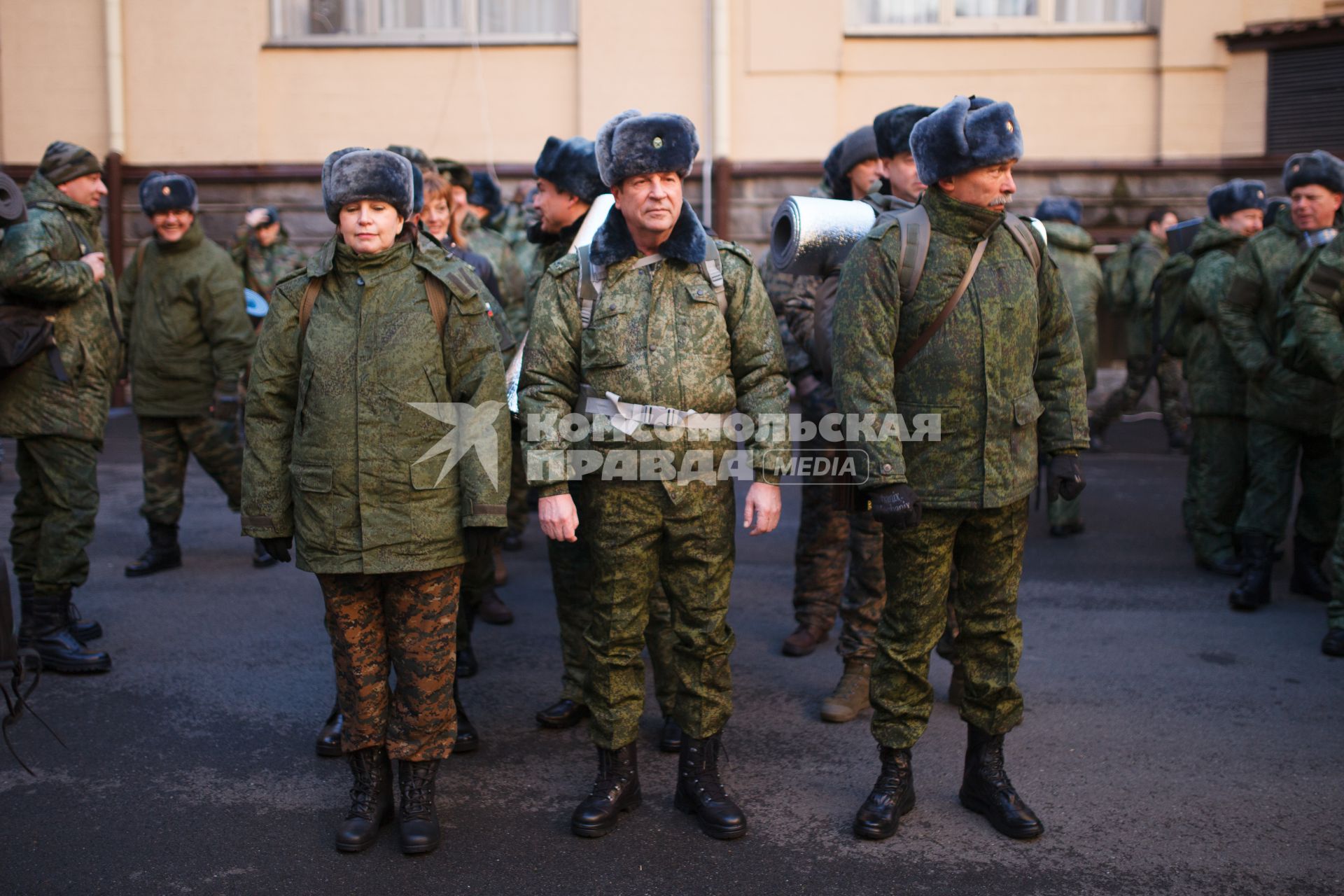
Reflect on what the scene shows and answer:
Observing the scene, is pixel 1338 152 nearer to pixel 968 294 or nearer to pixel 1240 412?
pixel 1240 412

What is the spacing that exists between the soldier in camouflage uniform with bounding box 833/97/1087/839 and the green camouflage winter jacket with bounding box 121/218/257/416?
434 centimetres

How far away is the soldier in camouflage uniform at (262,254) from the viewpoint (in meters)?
10.9

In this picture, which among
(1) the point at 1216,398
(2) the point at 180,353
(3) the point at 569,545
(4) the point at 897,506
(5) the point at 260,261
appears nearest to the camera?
(4) the point at 897,506

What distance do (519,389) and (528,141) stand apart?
948cm

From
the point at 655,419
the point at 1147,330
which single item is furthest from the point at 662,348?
the point at 1147,330

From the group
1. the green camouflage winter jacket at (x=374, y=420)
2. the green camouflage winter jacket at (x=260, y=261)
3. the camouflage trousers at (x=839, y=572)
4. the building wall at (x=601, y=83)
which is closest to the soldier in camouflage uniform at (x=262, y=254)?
the green camouflage winter jacket at (x=260, y=261)

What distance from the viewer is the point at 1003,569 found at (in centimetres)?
395

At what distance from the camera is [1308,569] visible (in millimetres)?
6629

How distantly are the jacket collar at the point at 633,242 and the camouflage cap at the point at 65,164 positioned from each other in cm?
301

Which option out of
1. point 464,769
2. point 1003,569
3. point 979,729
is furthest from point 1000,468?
point 464,769

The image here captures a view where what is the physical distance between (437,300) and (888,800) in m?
2.09

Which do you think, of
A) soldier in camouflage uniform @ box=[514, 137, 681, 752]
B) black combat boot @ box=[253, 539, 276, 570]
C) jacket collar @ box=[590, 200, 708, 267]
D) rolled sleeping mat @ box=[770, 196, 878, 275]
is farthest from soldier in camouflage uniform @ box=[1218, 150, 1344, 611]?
black combat boot @ box=[253, 539, 276, 570]

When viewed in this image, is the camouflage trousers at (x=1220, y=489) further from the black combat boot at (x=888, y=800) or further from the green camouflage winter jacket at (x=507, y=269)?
the green camouflage winter jacket at (x=507, y=269)

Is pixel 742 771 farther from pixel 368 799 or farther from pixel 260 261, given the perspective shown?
pixel 260 261
